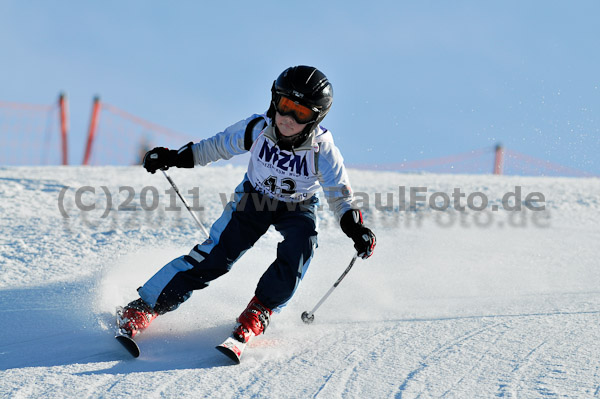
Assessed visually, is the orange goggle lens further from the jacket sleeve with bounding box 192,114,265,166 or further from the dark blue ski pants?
the dark blue ski pants

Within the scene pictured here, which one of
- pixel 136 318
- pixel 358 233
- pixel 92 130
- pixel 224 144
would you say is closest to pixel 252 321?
pixel 136 318

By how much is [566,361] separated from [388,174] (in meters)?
6.52

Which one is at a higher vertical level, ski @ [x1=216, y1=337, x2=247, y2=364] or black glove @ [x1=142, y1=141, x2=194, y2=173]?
black glove @ [x1=142, y1=141, x2=194, y2=173]

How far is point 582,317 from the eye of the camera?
3.17 m

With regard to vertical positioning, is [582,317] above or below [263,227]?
below

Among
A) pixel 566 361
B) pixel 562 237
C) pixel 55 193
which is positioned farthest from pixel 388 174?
pixel 566 361

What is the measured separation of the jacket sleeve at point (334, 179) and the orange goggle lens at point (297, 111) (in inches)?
6.7

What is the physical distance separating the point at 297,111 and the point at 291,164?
0.95 feet

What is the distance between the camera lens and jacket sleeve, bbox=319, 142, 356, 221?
10.2ft

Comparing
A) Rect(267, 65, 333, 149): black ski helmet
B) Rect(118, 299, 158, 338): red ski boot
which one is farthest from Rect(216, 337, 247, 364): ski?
Rect(267, 65, 333, 149): black ski helmet

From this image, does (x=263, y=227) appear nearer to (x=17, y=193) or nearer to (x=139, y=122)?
(x=17, y=193)

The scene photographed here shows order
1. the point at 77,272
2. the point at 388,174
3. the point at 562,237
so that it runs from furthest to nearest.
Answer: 1. the point at 388,174
2. the point at 562,237
3. the point at 77,272

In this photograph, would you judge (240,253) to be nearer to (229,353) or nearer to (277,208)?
(277,208)

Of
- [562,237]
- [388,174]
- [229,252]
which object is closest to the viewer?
[229,252]
